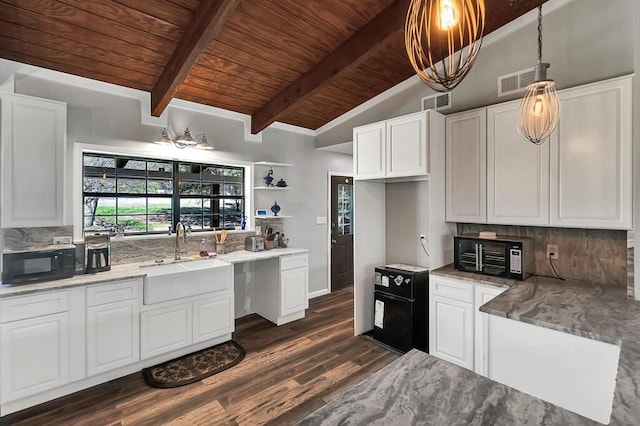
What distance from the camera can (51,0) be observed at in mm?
2215

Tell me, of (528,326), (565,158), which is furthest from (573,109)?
(528,326)

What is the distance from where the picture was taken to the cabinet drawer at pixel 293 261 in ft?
13.1

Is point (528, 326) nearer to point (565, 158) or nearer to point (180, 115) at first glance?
point (565, 158)

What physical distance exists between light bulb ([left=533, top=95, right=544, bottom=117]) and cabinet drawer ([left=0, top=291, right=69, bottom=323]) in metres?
3.91

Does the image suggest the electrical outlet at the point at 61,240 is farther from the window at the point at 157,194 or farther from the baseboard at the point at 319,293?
the baseboard at the point at 319,293

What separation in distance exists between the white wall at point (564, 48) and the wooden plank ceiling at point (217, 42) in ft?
0.67

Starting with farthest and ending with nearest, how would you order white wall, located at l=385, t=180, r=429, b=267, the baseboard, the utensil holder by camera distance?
1. the baseboard
2. the utensil holder
3. white wall, located at l=385, t=180, r=429, b=267

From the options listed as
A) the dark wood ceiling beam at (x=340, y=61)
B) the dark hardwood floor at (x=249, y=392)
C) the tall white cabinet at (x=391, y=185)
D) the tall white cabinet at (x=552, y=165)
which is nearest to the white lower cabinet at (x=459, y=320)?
the tall white cabinet at (x=391, y=185)

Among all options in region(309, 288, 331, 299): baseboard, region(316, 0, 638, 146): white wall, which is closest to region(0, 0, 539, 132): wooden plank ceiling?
region(316, 0, 638, 146): white wall

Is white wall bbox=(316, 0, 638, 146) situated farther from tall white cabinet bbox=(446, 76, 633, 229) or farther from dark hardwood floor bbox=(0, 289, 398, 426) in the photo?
dark hardwood floor bbox=(0, 289, 398, 426)

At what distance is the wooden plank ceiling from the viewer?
7.82ft

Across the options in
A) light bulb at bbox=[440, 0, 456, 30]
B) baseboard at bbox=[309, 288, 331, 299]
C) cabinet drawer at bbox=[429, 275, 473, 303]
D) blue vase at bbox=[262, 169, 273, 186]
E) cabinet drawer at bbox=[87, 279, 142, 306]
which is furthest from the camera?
baseboard at bbox=[309, 288, 331, 299]

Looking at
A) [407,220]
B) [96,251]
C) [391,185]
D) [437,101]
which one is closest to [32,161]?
[96,251]

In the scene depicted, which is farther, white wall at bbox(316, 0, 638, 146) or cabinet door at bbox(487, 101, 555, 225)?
cabinet door at bbox(487, 101, 555, 225)
